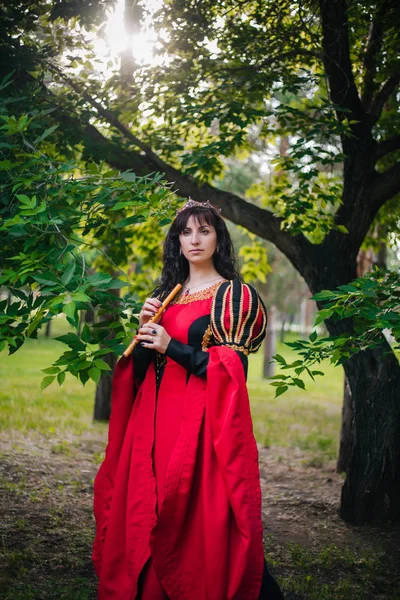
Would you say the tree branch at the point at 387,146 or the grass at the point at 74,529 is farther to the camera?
the tree branch at the point at 387,146

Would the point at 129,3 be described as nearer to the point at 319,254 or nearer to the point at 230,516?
the point at 319,254

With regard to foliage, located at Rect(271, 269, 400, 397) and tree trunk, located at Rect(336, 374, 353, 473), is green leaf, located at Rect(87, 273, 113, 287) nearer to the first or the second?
foliage, located at Rect(271, 269, 400, 397)

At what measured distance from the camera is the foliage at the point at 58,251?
2.38m

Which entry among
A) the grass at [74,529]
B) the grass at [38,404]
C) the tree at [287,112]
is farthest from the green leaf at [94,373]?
the grass at [38,404]

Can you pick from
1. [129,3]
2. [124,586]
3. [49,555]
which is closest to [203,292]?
[124,586]

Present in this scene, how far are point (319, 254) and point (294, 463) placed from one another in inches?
121

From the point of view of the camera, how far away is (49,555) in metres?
3.77

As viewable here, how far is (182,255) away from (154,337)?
647 millimetres

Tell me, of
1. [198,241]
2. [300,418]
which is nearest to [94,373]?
[198,241]

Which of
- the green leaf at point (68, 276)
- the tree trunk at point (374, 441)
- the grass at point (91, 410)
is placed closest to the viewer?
the green leaf at point (68, 276)

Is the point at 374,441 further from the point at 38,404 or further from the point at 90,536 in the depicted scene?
the point at 38,404

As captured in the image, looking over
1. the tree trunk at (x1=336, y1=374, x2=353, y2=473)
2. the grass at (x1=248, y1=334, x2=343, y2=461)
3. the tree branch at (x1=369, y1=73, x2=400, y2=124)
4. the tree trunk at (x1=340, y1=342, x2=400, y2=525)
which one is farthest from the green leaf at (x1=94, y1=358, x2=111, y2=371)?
the grass at (x1=248, y1=334, x2=343, y2=461)

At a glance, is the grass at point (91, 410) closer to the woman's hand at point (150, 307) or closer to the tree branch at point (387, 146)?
the tree branch at point (387, 146)

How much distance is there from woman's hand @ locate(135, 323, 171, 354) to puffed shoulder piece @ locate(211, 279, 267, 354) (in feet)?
0.76
